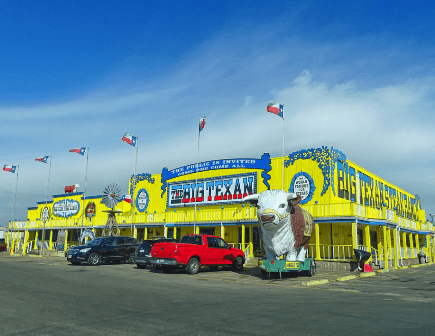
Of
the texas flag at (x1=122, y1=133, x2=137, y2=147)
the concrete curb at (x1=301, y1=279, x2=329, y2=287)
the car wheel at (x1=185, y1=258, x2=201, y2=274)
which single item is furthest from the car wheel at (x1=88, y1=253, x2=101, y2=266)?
the texas flag at (x1=122, y1=133, x2=137, y2=147)

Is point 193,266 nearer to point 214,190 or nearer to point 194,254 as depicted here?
point 194,254

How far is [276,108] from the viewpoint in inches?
961

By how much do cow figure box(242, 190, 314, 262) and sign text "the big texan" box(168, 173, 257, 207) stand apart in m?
10.6

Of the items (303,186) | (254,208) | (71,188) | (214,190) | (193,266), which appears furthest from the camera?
(71,188)

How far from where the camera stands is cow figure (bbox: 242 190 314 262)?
607 inches

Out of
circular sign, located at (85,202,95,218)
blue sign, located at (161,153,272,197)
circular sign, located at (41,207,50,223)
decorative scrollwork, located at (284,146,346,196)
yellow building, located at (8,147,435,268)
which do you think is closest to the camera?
yellow building, located at (8,147,435,268)

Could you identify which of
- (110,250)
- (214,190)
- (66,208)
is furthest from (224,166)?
(66,208)

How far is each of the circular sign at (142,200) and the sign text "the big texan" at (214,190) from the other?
3207mm

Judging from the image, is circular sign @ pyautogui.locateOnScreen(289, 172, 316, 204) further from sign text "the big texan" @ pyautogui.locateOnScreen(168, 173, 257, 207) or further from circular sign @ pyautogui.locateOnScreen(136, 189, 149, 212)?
circular sign @ pyautogui.locateOnScreen(136, 189, 149, 212)

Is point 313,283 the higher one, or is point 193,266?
point 193,266

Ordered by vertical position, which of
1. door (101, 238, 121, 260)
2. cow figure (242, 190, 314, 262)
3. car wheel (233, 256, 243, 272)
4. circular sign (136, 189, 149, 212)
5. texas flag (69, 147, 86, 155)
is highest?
texas flag (69, 147, 86, 155)

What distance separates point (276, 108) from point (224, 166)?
21.4ft

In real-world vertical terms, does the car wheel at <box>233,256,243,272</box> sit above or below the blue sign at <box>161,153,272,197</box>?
below

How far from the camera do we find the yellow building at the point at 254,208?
898 inches
